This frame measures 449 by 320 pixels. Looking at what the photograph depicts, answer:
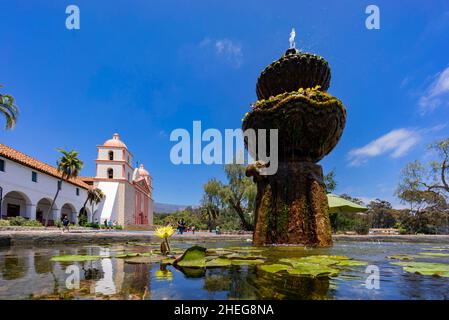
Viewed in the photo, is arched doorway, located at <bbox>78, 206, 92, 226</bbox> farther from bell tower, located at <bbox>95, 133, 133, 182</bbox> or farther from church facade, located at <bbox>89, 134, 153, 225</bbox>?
bell tower, located at <bbox>95, 133, 133, 182</bbox>

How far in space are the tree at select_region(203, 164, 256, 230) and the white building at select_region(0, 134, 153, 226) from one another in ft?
58.8

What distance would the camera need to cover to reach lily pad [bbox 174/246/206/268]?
349 centimetres

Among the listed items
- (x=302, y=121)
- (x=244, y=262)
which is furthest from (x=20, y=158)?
(x=244, y=262)

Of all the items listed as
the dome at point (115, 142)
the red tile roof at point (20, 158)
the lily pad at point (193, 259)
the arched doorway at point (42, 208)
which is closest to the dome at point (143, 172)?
the dome at point (115, 142)

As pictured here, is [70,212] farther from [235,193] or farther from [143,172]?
[143,172]

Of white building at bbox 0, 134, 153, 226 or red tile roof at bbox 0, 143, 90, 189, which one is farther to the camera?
white building at bbox 0, 134, 153, 226

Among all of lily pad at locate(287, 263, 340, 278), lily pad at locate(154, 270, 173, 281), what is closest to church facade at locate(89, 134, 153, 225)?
lily pad at locate(154, 270, 173, 281)

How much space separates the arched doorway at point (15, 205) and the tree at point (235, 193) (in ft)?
64.7

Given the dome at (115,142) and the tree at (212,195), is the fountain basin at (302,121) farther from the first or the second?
the dome at (115,142)

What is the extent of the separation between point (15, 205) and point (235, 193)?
23.8 m

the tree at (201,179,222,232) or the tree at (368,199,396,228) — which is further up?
the tree at (201,179,222,232)

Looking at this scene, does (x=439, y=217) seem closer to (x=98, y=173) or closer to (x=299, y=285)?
(x=299, y=285)

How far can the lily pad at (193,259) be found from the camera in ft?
11.5
